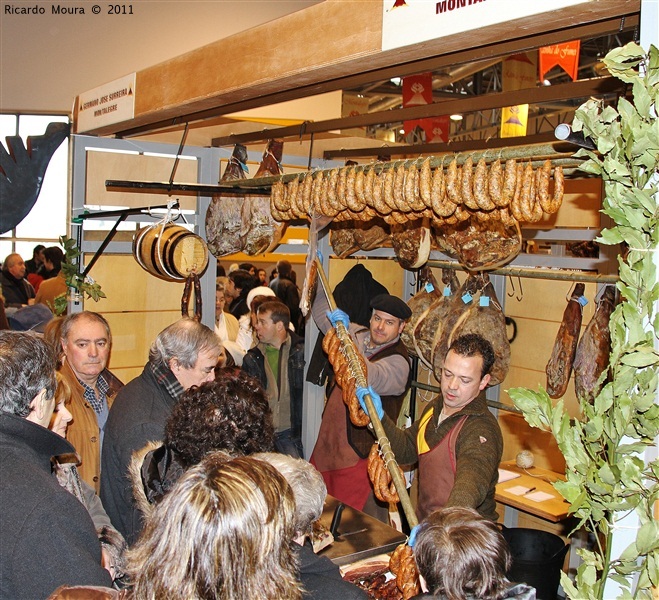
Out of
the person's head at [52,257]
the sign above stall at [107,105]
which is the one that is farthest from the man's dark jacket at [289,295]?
the sign above stall at [107,105]

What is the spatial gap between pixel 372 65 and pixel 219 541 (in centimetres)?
203

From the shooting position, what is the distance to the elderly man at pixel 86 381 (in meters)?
3.51

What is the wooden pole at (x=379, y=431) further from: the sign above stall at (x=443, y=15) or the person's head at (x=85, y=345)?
the sign above stall at (x=443, y=15)

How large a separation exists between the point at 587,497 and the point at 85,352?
106 inches

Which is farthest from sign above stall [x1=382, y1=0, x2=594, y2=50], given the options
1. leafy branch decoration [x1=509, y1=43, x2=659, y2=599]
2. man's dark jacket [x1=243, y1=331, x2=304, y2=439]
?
man's dark jacket [x1=243, y1=331, x2=304, y2=439]

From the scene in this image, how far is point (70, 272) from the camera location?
4605 mm

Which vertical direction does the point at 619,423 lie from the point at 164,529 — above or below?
above

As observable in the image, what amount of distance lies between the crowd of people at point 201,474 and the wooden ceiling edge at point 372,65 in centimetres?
121

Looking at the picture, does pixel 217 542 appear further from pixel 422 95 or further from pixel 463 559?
pixel 422 95

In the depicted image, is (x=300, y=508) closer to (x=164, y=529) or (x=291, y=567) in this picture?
(x=291, y=567)

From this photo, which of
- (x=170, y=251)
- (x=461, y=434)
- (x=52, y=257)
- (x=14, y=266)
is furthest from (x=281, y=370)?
(x=14, y=266)

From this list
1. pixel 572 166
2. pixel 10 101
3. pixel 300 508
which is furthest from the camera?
pixel 10 101

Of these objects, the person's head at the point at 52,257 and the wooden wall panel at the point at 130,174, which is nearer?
the wooden wall panel at the point at 130,174

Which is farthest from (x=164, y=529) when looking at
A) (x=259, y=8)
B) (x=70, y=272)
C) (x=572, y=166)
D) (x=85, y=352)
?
(x=259, y=8)
